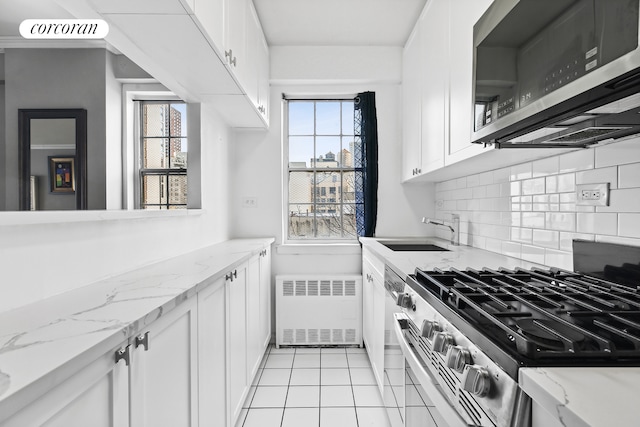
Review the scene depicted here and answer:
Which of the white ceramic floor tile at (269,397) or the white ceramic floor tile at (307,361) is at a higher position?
the white ceramic floor tile at (269,397)

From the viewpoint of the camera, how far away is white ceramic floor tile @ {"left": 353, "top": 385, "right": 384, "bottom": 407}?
229 cm

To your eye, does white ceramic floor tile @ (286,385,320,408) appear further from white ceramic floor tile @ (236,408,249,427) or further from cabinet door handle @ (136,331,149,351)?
cabinet door handle @ (136,331,149,351)

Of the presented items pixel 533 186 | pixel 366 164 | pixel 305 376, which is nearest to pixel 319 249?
pixel 366 164

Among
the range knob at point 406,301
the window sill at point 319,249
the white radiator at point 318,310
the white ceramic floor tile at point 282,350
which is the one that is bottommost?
the white ceramic floor tile at point 282,350

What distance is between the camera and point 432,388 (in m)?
1.00

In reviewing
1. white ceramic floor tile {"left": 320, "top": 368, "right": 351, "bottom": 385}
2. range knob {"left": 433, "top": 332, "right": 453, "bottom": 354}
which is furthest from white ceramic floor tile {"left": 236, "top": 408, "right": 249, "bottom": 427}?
range knob {"left": 433, "top": 332, "right": 453, "bottom": 354}

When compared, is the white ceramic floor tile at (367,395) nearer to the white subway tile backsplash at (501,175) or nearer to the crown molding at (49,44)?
the white subway tile backsplash at (501,175)

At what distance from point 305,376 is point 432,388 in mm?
1861

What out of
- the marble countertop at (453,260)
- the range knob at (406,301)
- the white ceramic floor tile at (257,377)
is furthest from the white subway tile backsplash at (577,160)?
the white ceramic floor tile at (257,377)

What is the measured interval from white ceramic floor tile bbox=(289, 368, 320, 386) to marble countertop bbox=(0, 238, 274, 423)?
143cm

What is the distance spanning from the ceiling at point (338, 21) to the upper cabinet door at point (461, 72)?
871 millimetres

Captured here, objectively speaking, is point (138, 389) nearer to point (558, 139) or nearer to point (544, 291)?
point (544, 291)

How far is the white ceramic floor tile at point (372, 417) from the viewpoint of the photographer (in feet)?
6.76

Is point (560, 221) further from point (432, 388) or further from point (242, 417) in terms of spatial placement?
point (242, 417)
